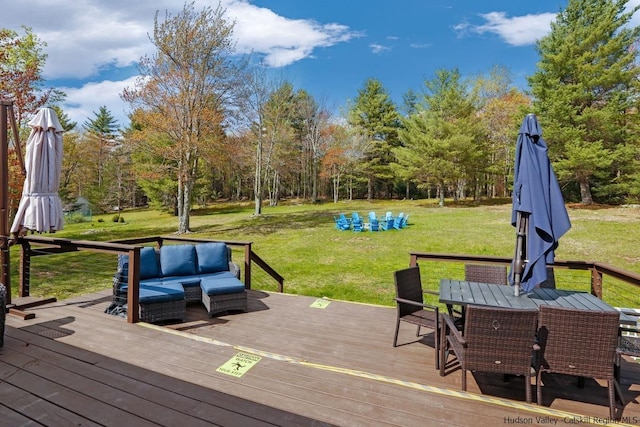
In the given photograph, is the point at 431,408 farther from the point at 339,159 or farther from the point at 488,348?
the point at 339,159

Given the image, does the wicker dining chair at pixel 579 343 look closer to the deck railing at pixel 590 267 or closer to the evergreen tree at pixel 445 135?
the deck railing at pixel 590 267

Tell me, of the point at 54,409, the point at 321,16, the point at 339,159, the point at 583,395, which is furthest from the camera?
the point at 339,159

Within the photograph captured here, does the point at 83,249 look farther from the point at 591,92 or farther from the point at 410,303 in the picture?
the point at 591,92

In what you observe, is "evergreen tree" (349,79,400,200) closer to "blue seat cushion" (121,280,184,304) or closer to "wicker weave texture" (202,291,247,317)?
"wicker weave texture" (202,291,247,317)

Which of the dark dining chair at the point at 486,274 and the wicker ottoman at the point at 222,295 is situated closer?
the dark dining chair at the point at 486,274

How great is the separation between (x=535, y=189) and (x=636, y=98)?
2171 centimetres

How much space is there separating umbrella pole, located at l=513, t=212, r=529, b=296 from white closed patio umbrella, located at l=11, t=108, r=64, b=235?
206 inches

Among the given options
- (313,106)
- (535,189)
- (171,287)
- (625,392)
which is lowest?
(625,392)

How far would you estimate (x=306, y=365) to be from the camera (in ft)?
10.0

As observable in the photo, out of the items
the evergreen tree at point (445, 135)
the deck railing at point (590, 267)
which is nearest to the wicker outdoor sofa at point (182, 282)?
the deck railing at point (590, 267)

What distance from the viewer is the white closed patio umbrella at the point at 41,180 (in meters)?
4.09

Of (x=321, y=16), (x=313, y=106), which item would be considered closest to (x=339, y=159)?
(x=313, y=106)

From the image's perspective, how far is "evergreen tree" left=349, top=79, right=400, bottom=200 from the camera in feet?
105

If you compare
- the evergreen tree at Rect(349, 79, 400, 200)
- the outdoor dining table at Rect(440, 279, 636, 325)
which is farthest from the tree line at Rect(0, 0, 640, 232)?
the outdoor dining table at Rect(440, 279, 636, 325)
